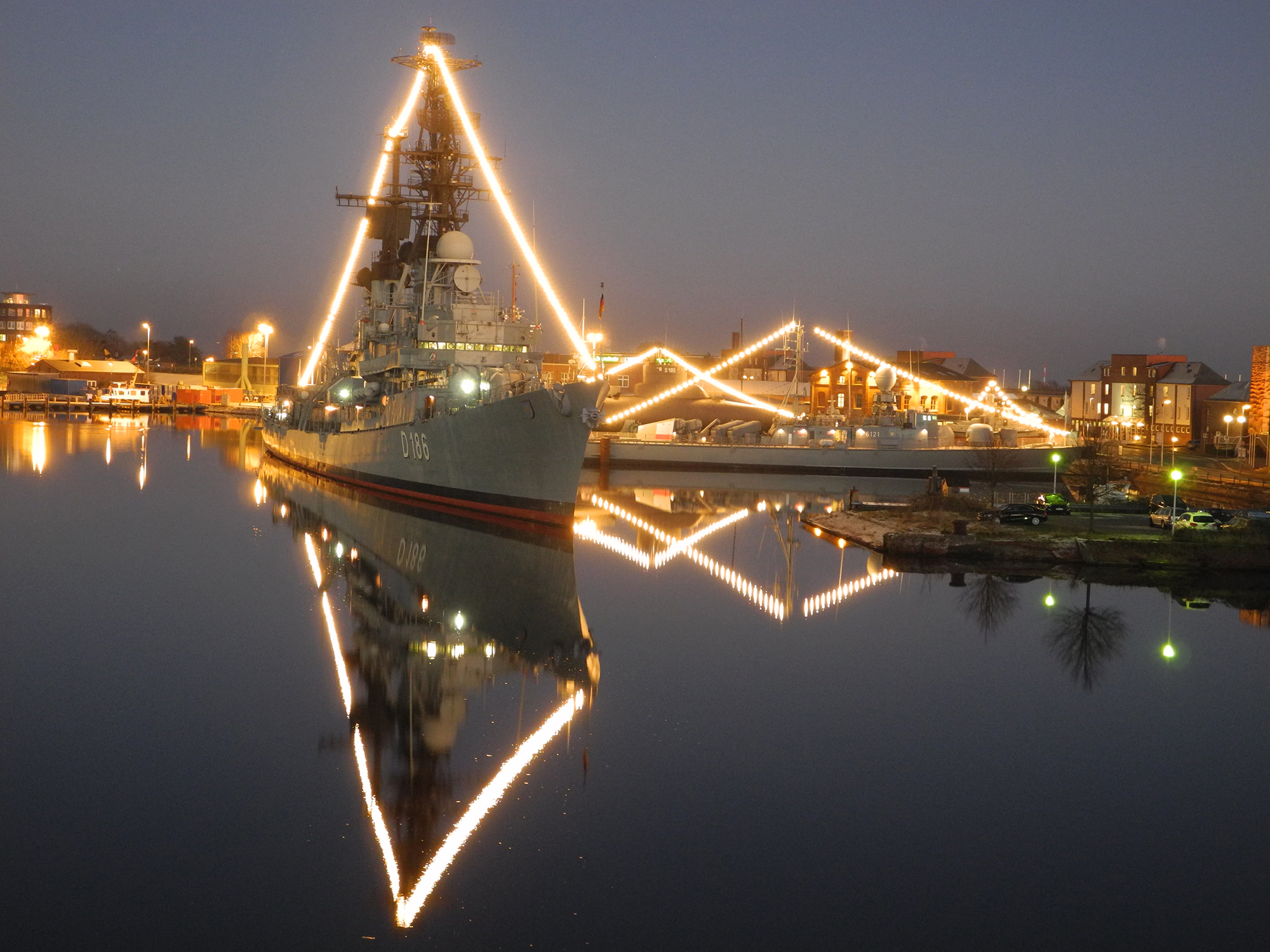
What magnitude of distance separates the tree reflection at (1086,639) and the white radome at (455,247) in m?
20.6

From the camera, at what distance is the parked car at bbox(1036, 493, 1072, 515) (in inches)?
1074

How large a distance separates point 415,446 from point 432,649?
15.2m

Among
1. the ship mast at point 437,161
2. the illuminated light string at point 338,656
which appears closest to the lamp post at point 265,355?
the ship mast at point 437,161

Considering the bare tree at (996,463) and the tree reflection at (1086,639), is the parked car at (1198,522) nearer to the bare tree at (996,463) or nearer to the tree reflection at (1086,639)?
the tree reflection at (1086,639)

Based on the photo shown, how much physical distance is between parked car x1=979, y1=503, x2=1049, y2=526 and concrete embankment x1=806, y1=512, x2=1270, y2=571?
1.89m

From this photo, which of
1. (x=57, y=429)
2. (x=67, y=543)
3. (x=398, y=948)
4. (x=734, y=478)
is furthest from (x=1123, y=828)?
(x=57, y=429)

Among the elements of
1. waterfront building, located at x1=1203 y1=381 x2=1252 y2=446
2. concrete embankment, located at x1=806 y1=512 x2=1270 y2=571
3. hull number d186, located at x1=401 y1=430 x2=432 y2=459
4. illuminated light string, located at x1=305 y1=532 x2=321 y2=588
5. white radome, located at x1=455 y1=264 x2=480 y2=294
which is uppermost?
white radome, located at x1=455 y1=264 x2=480 y2=294

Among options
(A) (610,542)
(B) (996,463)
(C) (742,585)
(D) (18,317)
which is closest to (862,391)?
(B) (996,463)

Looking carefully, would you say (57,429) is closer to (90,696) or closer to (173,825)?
(90,696)

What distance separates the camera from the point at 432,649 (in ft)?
49.3

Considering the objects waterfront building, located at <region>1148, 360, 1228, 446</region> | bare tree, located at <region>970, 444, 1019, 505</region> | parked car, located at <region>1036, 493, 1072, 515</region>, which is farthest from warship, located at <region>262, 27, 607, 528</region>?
waterfront building, located at <region>1148, 360, 1228, 446</region>

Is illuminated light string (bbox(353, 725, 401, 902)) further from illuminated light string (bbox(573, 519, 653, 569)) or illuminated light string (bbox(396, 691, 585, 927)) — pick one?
illuminated light string (bbox(573, 519, 653, 569))

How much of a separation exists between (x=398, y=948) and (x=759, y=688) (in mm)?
7028

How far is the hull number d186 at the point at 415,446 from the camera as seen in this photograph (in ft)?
95.1
